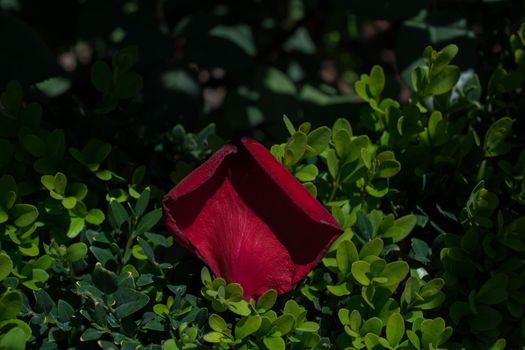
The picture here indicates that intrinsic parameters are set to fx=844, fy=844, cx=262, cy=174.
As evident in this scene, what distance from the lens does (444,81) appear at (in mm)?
1212

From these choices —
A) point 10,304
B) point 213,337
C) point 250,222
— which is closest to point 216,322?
point 213,337

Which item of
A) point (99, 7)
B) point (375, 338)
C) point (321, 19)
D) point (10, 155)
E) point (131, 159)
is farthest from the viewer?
point (321, 19)

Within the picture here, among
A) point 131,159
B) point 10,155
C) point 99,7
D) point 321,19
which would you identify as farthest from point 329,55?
point 10,155

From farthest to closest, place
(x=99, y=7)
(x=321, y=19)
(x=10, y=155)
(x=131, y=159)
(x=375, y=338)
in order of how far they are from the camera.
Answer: (x=321, y=19) → (x=99, y=7) → (x=131, y=159) → (x=10, y=155) → (x=375, y=338)

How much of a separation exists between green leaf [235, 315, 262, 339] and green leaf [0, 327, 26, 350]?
25cm

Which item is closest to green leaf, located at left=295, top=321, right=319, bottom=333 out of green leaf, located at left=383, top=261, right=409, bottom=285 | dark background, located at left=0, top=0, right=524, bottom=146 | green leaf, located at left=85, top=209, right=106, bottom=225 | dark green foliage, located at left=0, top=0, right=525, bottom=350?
dark green foliage, located at left=0, top=0, right=525, bottom=350

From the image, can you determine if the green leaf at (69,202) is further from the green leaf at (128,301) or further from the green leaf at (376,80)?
the green leaf at (376,80)

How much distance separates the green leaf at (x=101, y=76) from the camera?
1.24 metres

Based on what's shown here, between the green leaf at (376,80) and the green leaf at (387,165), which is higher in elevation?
the green leaf at (376,80)

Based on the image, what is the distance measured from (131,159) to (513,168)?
584 mm

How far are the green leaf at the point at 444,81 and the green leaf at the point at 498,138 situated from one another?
87 mm

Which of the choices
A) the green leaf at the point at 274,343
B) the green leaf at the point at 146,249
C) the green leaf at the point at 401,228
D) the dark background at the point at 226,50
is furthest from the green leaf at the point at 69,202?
the green leaf at the point at 401,228

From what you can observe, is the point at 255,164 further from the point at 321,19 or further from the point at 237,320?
the point at 321,19

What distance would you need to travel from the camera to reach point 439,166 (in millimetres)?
1237
